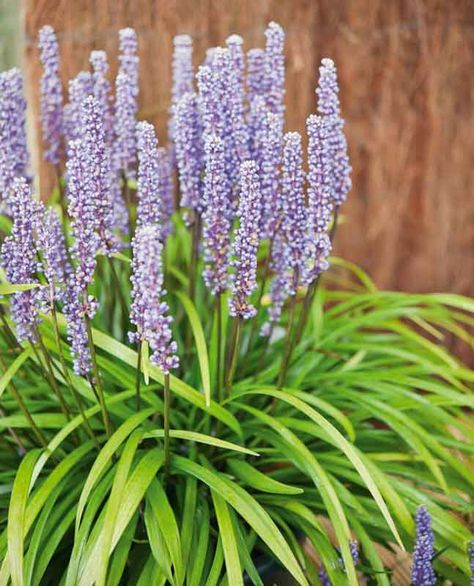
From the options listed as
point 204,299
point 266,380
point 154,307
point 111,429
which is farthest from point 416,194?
point 154,307

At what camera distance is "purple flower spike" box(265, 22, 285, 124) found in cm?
182

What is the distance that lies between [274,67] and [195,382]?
0.81 metres

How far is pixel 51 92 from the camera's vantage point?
1.97m

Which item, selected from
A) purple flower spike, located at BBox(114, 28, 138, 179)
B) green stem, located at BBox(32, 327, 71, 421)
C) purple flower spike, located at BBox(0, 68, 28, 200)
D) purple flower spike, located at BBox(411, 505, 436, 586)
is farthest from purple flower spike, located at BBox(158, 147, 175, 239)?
purple flower spike, located at BBox(411, 505, 436, 586)

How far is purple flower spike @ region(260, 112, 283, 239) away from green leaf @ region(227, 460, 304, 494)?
1.70 feet

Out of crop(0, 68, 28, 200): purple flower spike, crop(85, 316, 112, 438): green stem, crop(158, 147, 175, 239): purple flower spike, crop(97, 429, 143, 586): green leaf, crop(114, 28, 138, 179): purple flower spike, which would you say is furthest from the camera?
crop(158, 147, 175, 239): purple flower spike

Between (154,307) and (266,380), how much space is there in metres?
0.78

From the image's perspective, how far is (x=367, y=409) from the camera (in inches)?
77.9

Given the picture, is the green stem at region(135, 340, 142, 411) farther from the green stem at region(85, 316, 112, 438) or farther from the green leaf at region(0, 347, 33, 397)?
the green leaf at region(0, 347, 33, 397)

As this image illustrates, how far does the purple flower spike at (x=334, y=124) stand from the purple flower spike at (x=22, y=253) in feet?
2.01

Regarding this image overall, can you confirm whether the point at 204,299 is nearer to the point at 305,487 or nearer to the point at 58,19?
the point at 305,487

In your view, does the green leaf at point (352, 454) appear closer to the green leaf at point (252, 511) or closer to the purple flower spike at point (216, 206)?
the green leaf at point (252, 511)

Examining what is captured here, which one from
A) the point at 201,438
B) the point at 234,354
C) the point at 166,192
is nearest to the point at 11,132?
the point at 166,192

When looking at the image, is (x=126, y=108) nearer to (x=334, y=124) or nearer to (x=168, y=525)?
(x=334, y=124)
